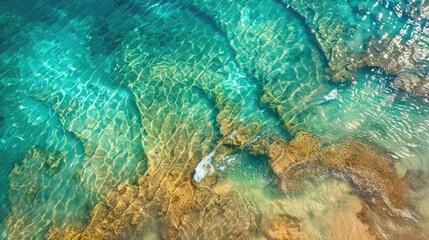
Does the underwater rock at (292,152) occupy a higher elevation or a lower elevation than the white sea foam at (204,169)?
higher

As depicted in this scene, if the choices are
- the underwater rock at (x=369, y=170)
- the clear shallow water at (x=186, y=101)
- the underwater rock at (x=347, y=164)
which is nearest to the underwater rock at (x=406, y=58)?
the clear shallow water at (x=186, y=101)

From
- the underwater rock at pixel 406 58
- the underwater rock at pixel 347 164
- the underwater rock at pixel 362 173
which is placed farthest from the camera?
the underwater rock at pixel 406 58

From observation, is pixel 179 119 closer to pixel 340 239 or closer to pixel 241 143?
Answer: pixel 241 143

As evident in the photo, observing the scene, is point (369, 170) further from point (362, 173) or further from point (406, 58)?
point (406, 58)

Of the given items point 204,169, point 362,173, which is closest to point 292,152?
point 362,173

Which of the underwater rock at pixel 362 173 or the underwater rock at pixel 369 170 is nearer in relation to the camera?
the underwater rock at pixel 362 173

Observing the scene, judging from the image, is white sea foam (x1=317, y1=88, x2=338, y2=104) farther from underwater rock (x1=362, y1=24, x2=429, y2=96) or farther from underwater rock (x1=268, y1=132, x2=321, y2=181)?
underwater rock (x1=362, y1=24, x2=429, y2=96)

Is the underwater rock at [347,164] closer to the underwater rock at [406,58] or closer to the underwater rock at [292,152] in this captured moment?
the underwater rock at [292,152]

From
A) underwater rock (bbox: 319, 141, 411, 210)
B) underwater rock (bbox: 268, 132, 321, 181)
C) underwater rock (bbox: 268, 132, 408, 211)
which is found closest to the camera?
underwater rock (bbox: 319, 141, 411, 210)

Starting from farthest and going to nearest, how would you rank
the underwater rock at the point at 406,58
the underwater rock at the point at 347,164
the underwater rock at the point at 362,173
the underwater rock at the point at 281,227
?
the underwater rock at the point at 406,58
the underwater rock at the point at 347,164
the underwater rock at the point at 281,227
the underwater rock at the point at 362,173

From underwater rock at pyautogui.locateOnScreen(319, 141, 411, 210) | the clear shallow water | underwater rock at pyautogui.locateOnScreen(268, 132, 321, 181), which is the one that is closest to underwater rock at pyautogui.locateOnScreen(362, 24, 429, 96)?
the clear shallow water
